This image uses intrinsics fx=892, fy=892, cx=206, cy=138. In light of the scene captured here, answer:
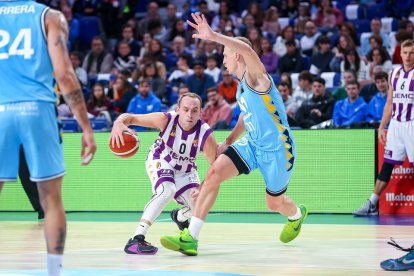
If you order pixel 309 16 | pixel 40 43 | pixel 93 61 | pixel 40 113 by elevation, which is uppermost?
pixel 40 43

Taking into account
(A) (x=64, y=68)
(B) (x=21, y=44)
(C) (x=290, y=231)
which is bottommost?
(C) (x=290, y=231)

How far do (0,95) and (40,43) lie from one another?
0.41 meters

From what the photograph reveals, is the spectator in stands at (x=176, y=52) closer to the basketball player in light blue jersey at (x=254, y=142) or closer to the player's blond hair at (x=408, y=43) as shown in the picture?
the player's blond hair at (x=408, y=43)

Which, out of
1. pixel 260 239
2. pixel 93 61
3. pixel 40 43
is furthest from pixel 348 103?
pixel 40 43

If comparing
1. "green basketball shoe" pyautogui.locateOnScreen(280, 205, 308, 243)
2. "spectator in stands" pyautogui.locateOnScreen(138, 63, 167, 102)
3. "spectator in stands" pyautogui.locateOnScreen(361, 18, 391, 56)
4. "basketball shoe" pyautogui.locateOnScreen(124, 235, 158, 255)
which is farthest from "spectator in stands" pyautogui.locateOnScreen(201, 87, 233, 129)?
"basketball shoe" pyautogui.locateOnScreen(124, 235, 158, 255)

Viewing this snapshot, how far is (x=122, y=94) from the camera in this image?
52.7ft

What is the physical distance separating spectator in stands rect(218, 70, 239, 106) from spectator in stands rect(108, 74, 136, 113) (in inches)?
63.8

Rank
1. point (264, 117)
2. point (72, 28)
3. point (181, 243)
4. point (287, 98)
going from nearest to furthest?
point (181, 243)
point (264, 117)
point (287, 98)
point (72, 28)

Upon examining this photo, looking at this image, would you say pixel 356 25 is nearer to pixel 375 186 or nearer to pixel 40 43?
pixel 375 186

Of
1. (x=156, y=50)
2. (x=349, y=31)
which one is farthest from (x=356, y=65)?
(x=156, y=50)

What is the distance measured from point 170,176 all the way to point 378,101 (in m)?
5.86

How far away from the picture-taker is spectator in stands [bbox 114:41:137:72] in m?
18.3

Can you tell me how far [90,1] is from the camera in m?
20.8

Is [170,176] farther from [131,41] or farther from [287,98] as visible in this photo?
[131,41]
